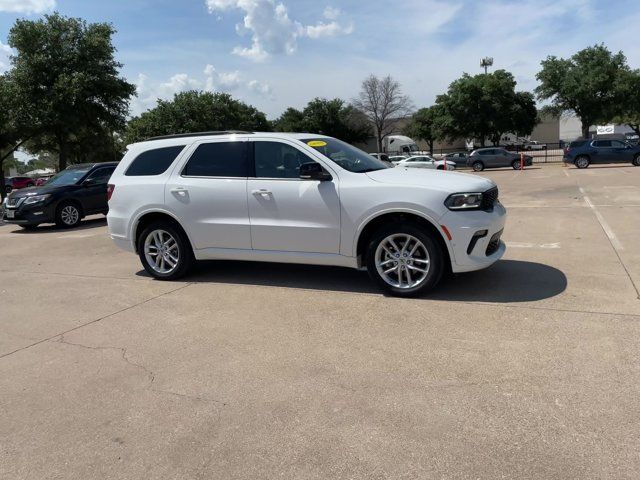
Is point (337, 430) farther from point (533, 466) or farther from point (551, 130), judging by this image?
point (551, 130)

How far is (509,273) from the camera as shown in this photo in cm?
629

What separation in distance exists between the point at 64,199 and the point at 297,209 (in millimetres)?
10615

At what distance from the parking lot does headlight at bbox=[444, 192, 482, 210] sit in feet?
3.08

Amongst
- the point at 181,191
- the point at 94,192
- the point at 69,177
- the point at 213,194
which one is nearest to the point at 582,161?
the point at 94,192

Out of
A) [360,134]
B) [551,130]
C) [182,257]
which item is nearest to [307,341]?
[182,257]

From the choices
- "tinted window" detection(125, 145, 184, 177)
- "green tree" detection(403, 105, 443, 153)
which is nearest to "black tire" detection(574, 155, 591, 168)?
"tinted window" detection(125, 145, 184, 177)

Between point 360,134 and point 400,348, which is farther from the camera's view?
point 360,134

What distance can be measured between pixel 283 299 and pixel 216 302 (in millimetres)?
734

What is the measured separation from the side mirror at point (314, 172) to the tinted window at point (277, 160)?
0.27 meters

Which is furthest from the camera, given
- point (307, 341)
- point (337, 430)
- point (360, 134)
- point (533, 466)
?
point (360, 134)

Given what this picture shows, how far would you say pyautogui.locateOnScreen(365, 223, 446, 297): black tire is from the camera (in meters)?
5.27

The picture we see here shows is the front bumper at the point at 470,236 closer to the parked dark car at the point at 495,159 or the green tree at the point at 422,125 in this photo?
the parked dark car at the point at 495,159

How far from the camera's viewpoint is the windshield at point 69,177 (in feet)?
47.8

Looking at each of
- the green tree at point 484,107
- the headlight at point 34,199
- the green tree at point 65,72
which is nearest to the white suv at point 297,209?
the headlight at point 34,199
